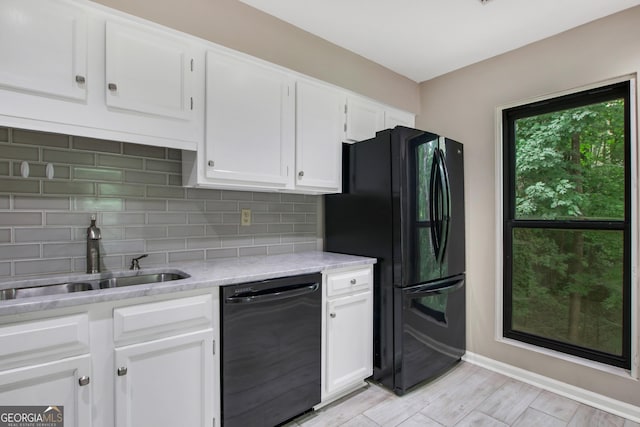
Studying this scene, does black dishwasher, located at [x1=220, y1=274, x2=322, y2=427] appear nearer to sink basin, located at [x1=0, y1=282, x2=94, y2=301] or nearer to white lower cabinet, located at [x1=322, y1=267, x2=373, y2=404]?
white lower cabinet, located at [x1=322, y1=267, x2=373, y2=404]

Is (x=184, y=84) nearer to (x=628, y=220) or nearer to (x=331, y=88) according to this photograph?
(x=331, y=88)

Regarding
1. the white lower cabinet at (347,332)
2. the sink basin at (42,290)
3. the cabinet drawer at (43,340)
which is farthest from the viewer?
the white lower cabinet at (347,332)

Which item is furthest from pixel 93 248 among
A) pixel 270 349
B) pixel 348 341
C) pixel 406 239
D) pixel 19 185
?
pixel 406 239

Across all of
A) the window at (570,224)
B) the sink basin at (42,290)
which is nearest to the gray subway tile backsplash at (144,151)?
the sink basin at (42,290)

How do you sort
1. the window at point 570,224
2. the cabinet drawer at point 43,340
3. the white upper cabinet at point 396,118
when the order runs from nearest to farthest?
the cabinet drawer at point 43,340 < the window at point 570,224 < the white upper cabinet at point 396,118

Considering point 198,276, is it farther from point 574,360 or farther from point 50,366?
point 574,360

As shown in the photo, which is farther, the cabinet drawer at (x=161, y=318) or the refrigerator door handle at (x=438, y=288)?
the refrigerator door handle at (x=438, y=288)

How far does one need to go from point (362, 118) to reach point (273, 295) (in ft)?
5.32

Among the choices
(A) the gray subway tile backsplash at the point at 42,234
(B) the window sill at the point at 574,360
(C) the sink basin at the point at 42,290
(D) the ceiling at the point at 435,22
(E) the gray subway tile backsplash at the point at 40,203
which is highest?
(D) the ceiling at the point at 435,22

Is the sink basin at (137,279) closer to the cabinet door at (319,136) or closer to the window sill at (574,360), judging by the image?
the cabinet door at (319,136)

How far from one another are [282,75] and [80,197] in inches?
53.8

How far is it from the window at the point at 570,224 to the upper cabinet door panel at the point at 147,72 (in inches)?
94.8

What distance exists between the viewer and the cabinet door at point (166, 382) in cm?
133

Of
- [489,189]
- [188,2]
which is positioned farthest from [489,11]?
[188,2]
